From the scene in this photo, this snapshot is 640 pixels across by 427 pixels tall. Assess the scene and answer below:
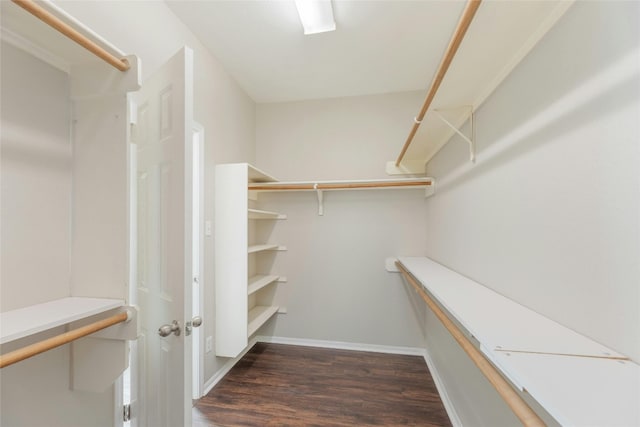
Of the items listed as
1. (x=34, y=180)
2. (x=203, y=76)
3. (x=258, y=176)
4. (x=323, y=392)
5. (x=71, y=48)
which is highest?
(x=203, y=76)

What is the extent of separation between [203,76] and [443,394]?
3.02 m

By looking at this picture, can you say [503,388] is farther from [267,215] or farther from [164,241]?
[267,215]

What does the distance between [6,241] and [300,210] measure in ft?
7.25

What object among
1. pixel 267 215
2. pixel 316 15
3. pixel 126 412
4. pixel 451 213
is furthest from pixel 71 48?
pixel 451 213

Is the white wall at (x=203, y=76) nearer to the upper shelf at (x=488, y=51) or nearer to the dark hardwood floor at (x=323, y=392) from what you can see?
the dark hardwood floor at (x=323, y=392)

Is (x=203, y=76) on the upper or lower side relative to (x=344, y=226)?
upper

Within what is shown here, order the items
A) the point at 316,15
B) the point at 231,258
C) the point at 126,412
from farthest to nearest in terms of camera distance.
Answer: the point at 231,258
the point at 316,15
the point at 126,412

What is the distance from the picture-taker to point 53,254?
37.6 inches

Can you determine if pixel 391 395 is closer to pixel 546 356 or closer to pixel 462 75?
pixel 546 356

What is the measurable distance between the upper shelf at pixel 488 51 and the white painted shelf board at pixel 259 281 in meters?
1.91

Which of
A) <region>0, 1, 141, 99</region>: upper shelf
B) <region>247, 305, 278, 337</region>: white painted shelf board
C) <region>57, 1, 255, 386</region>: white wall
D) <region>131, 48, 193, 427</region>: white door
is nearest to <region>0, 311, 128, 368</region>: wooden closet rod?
<region>131, 48, 193, 427</region>: white door

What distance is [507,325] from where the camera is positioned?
827mm

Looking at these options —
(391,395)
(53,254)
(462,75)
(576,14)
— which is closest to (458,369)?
(391,395)

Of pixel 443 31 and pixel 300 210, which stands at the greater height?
pixel 443 31
